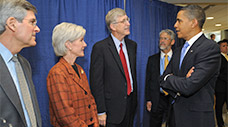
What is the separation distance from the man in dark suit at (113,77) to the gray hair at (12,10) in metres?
0.89

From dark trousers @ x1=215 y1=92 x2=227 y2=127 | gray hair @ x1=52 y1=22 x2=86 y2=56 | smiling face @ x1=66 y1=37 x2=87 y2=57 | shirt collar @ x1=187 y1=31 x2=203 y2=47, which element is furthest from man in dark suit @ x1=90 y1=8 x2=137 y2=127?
dark trousers @ x1=215 y1=92 x2=227 y2=127

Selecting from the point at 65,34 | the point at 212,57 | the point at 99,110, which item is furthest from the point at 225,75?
the point at 65,34

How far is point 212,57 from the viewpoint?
1573 mm

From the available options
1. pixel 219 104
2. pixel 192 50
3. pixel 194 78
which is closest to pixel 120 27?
pixel 192 50

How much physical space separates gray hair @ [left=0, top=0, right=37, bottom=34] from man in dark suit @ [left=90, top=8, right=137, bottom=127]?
891mm

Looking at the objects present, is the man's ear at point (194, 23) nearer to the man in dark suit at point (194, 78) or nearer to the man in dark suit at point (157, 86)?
the man in dark suit at point (194, 78)

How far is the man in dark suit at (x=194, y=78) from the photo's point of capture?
1.56 meters

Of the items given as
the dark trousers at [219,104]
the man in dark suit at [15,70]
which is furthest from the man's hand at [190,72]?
the dark trousers at [219,104]

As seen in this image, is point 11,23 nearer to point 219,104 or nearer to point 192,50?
point 192,50

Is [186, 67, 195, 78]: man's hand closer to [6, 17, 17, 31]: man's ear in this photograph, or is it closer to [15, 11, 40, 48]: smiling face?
[15, 11, 40, 48]: smiling face

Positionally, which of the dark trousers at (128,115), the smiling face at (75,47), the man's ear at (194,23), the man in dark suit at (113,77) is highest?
the man's ear at (194,23)

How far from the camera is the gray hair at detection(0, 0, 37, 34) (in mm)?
1021

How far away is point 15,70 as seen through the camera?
108cm

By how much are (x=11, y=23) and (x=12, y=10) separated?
0.08 metres
